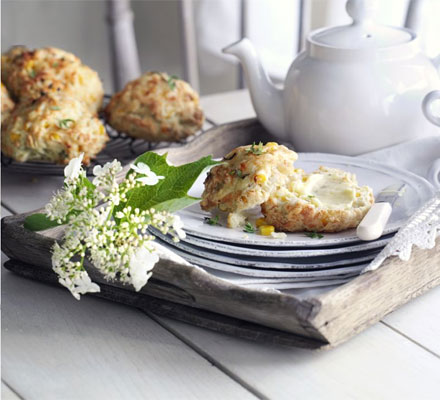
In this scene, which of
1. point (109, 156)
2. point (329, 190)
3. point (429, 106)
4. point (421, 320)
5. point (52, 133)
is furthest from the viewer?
point (109, 156)

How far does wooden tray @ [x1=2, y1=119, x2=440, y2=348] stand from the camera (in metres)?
0.82

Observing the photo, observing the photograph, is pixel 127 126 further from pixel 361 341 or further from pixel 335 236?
pixel 361 341

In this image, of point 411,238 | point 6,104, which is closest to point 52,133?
point 6,104

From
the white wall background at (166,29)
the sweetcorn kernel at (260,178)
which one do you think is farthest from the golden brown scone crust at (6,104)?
the white wall background at (166,29)

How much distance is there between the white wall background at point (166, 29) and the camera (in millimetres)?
3133

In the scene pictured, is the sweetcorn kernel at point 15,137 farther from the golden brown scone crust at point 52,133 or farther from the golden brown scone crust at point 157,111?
the golden brown scone crust at point 157,111

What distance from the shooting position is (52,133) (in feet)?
4.42

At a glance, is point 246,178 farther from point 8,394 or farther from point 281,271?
point 8,394

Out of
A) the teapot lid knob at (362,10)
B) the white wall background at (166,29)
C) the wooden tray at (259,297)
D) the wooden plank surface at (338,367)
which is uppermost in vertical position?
the teapot lid knob at (362,10)

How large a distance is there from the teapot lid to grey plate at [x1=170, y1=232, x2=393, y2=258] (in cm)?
44

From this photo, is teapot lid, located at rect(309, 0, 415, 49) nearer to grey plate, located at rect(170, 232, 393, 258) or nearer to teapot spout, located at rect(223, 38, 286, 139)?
teapot spout, located at rect(223, 38, 286, 139)

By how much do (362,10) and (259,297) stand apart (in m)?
0.68

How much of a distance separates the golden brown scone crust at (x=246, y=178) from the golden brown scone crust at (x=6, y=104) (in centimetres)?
58

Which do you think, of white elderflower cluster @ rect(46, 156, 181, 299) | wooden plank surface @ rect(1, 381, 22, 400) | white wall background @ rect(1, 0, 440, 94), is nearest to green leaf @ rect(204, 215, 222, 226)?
white elderflower cluster @ rect(46, 156, 181, 299)
